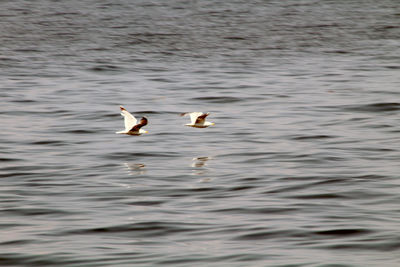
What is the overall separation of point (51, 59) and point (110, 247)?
1342cm

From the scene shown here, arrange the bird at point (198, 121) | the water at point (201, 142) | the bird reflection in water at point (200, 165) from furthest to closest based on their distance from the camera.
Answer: the bird at point (198, 121), the bird reflection in water at point (200, 165), the water at point (201, 142)

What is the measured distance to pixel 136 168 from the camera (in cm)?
1277

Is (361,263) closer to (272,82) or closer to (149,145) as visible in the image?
(149,145)

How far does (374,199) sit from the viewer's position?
35.8 feet

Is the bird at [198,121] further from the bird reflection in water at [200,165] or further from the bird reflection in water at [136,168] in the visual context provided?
the bird reflection in water at [136,168]

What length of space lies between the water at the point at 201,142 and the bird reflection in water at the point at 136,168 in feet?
0.21

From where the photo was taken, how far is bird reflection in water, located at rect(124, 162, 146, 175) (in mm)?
12523

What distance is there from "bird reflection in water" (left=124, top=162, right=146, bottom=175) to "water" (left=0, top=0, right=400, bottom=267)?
0.06 m

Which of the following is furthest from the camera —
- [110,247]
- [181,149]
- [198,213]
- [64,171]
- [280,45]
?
[280,45]

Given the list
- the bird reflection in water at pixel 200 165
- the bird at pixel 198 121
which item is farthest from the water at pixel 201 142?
the bird at pixel 198 121

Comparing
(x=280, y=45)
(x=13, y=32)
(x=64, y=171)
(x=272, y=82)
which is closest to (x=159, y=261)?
(x=64, y=171)

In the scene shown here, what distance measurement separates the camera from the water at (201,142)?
9375mm

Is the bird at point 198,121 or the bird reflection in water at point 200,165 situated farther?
the bird at point 198,121

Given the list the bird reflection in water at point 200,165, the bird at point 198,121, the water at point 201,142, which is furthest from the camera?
the bird at point 198,121
